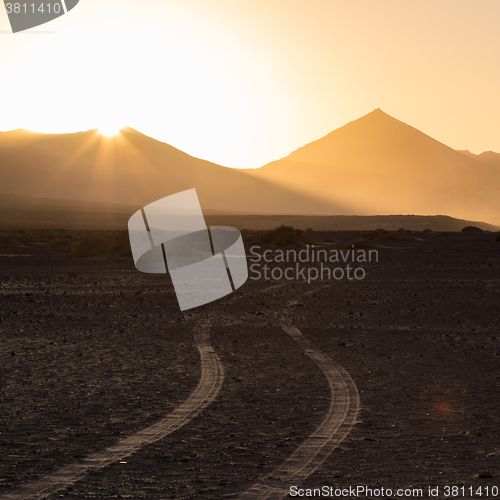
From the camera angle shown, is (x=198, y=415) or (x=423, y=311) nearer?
(x=198, y=415)

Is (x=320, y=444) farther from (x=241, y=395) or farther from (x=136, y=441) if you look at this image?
(x=241, y=395)

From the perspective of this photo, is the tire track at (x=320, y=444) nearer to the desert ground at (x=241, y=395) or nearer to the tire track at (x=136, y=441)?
the desert ground at (x=241, y=395)

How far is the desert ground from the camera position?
4.88 m

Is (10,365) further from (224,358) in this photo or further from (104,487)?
(104,487)

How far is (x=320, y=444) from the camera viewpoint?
555cm

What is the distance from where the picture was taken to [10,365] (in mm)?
8828

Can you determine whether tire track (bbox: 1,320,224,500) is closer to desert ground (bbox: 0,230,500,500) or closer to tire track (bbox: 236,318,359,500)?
desert ground (bbox: 0,230,500,500)

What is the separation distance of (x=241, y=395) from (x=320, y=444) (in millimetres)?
1852

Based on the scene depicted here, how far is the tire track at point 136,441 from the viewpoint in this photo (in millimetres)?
4590

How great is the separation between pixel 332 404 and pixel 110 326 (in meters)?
6.56

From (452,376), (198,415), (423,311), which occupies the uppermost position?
(198,415)

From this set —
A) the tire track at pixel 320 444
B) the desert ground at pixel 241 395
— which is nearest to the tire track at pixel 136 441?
the desert ground at pixel 241 395

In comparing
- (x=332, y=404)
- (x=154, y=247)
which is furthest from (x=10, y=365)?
(x=154, y=247)

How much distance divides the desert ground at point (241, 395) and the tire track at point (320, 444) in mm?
31
